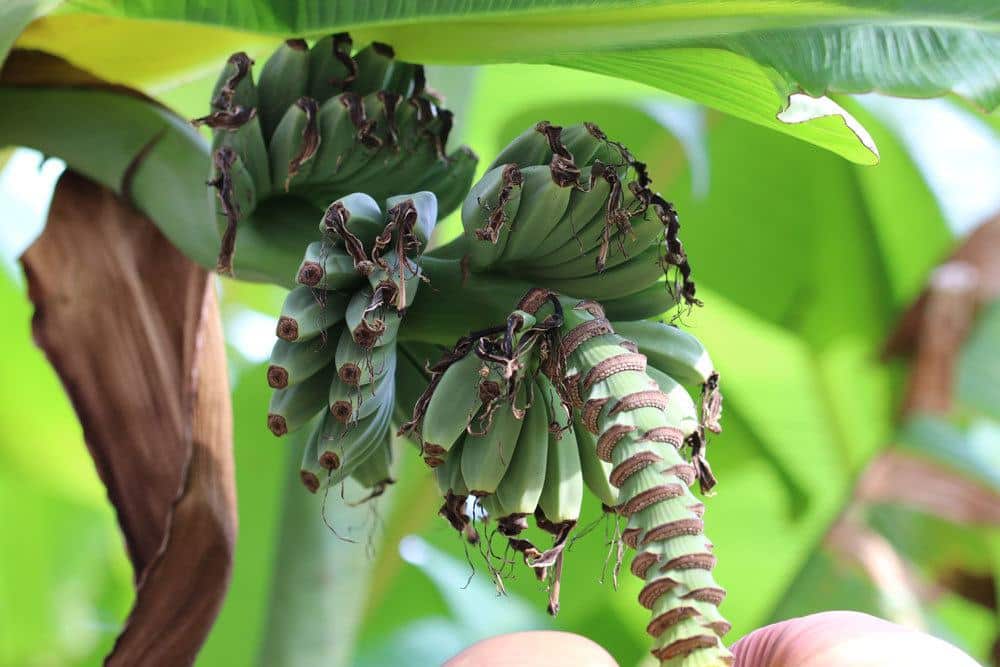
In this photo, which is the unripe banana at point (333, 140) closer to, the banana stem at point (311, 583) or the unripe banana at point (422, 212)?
the unripe banana at point (422, 212)

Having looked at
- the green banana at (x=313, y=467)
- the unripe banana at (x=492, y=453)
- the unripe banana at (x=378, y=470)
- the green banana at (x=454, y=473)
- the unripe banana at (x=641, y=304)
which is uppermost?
the unripe banana at (x=641, y=304)

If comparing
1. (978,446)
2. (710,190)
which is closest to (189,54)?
(710,190)

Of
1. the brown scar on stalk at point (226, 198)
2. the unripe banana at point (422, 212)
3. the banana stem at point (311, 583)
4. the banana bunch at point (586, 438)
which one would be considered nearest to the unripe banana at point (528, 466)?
the banana bunch at point (586, 438)

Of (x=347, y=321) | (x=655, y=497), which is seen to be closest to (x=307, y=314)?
(x=347, y=321)

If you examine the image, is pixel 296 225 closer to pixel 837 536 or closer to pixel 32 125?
pixel 32 125

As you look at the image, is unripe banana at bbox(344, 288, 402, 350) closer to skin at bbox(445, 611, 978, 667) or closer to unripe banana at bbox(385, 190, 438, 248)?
unripe banana at bbox(385, 190, 438, 248)

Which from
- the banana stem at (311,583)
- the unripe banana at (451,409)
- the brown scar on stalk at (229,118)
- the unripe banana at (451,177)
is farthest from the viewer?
the banana stem at (311,583)

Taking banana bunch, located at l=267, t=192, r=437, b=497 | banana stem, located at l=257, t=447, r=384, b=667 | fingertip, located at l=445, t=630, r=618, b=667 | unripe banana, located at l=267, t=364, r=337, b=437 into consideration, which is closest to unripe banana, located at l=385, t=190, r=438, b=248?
banana bunch, located at l=267, t=192, r=437, b=497
